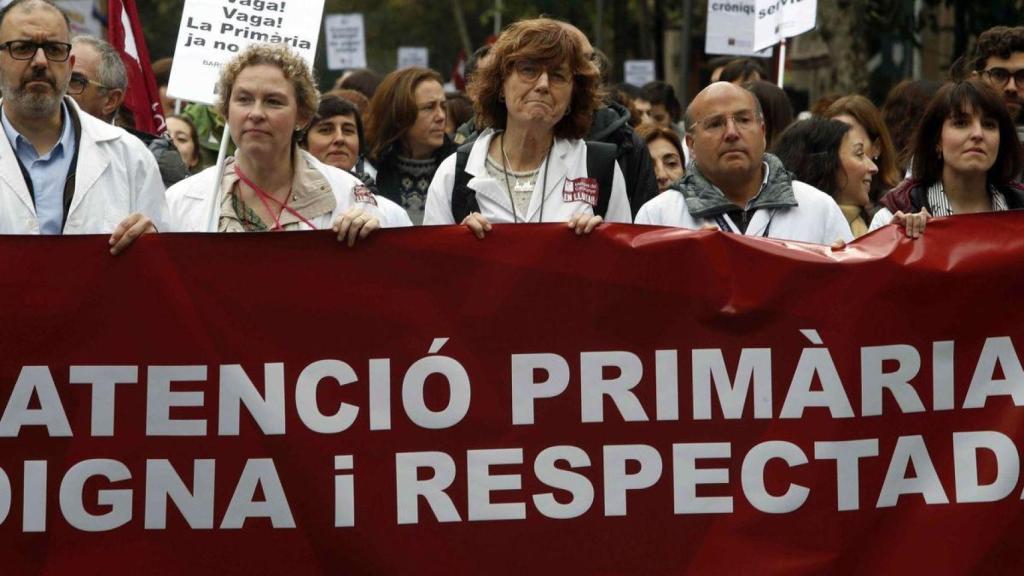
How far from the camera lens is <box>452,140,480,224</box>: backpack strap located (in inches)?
233

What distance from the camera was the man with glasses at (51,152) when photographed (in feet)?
17.5

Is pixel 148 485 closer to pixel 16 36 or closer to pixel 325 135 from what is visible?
pixel 16 36

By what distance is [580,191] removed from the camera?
5.86 metres

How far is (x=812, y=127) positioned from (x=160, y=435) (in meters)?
3.41

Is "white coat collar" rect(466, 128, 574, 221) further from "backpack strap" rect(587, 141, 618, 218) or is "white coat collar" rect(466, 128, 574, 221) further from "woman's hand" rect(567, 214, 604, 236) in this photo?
"woman's hand" rect(567, 214, 604, 236)

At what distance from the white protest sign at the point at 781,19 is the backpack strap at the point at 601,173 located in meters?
4.31

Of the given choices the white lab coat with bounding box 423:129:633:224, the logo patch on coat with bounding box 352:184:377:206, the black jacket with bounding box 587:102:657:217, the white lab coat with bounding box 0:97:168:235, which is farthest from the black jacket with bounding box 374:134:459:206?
the white lab coat with bounding box 0:97:168:235

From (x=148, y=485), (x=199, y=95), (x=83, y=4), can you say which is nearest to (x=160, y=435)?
(x=148, y=485)

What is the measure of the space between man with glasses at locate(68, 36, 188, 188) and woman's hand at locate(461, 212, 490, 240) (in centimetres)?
234

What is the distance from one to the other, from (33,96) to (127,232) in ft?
1.81

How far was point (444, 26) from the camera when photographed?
4612cm

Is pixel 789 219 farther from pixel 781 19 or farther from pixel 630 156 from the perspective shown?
pixel 781 19

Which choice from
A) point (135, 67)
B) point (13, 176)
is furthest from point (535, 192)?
point (135, 67)

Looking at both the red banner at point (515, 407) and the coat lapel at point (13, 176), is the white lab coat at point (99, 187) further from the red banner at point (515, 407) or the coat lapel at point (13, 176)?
the red banner at point (515, 407)
